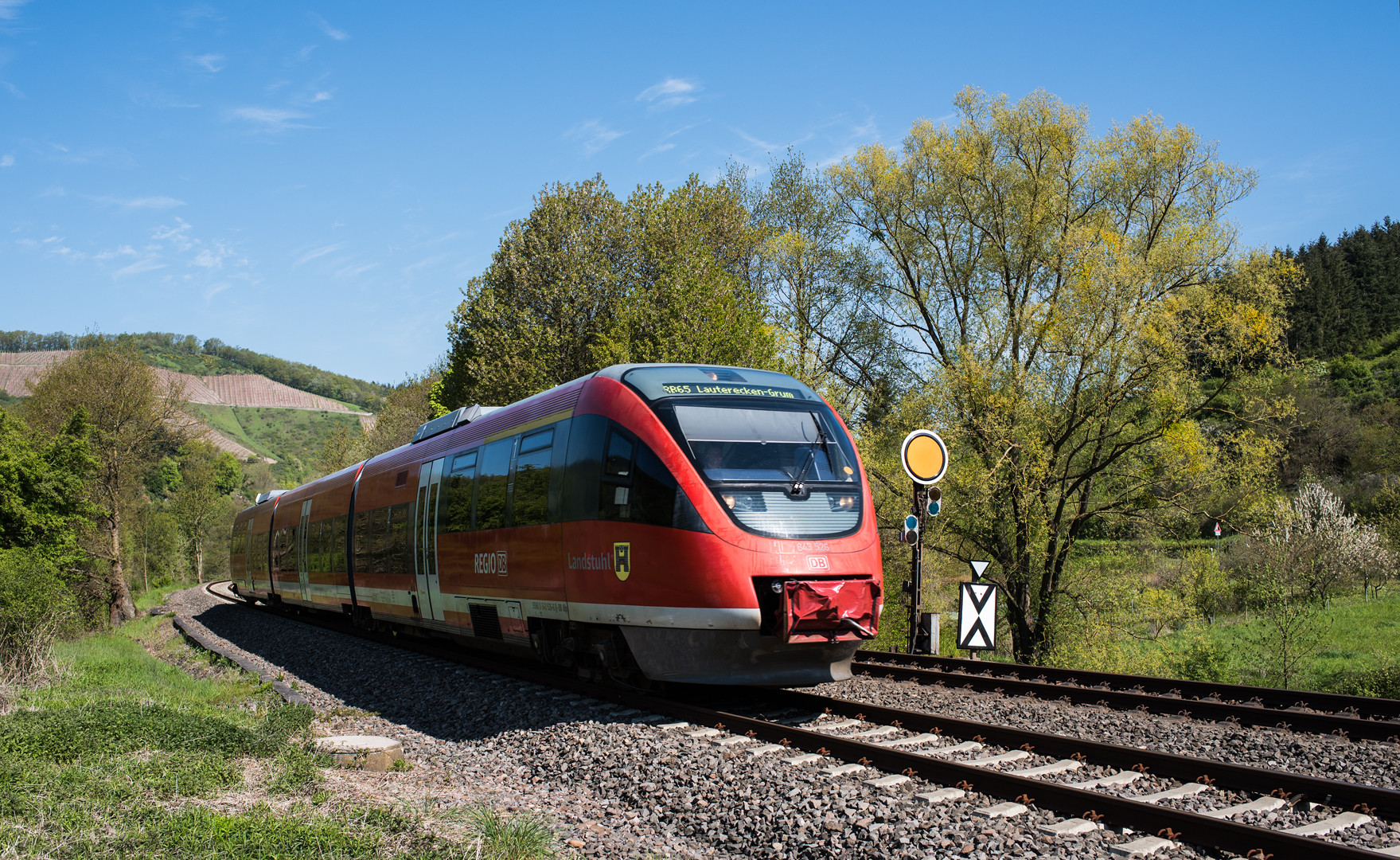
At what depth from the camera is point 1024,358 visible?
23891mm

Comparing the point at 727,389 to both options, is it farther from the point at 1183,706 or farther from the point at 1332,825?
the point at 1332,825

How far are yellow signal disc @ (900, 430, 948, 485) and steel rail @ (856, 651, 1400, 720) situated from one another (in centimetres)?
245

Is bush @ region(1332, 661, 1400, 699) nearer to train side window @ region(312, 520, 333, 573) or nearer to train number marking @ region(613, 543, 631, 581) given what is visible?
train number marking @ region(613, 543, 631, 581)

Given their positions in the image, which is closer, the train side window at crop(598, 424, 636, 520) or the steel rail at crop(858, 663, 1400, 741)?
the steel rail at crop(858, 663, 1400, 741)

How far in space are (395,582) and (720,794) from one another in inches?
442

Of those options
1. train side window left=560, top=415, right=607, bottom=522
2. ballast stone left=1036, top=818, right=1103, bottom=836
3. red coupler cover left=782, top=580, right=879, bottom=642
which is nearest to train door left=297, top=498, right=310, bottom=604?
train side window left=560, top=415, right=607, bottom=522

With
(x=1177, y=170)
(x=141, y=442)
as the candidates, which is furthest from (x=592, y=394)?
(x=141, y=442)

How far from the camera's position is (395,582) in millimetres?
15836

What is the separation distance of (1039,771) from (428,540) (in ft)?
34.4

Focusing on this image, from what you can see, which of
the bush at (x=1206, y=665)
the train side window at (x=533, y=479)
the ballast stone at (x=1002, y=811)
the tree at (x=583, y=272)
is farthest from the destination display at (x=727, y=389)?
the tree at (x=583, y=272)

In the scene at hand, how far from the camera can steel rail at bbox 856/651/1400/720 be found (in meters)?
8.41

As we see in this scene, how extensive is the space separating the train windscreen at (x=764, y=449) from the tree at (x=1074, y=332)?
1300 cm

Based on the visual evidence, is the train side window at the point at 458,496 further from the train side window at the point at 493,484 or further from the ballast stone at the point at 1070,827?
the ballast stone at the point at 1070,827

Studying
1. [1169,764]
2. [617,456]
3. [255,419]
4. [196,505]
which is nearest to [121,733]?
[617,456]
